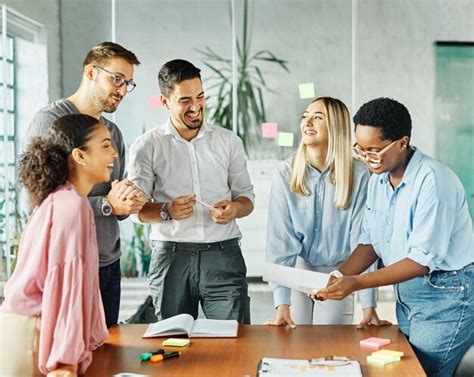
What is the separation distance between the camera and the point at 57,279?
84.1 inches

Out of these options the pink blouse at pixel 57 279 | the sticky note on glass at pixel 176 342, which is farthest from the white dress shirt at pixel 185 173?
the pink blouse at pixel 57 279

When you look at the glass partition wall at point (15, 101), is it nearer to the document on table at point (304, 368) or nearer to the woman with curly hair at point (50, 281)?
the woman with curly hair at point (50, 281)

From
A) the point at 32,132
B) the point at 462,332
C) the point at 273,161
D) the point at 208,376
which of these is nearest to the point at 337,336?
the point at 462,332

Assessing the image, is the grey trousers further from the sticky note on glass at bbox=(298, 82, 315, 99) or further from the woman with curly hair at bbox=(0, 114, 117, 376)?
the sticky note on glass at bbox=(298, 82, 315, 99)

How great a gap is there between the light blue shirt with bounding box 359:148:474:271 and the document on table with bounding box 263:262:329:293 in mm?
282

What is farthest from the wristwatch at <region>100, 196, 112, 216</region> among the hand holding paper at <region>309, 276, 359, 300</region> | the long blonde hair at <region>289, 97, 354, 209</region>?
the hand holding paper at <region>309, 276, 359, 300</region>

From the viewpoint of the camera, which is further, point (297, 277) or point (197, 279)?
point (197, 279)

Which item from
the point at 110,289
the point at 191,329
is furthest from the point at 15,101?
the point at 191,329

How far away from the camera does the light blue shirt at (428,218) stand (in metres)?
2.53

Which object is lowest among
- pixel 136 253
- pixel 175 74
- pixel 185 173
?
pixel 136 253

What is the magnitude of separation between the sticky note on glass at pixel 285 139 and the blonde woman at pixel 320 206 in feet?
6.93

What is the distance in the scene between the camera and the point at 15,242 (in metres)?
5.32

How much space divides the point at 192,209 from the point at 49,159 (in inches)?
39.5

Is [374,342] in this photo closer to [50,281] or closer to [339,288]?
[339,288]
